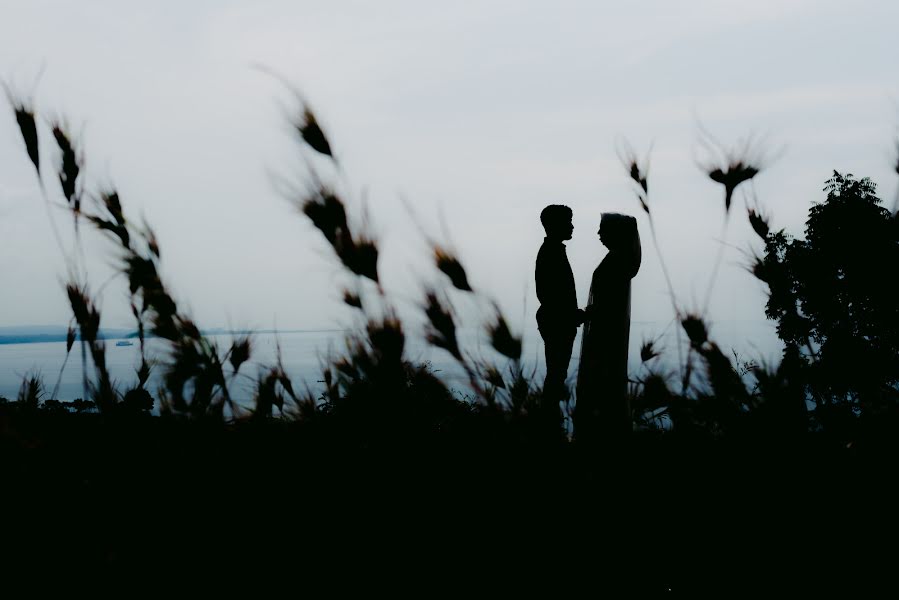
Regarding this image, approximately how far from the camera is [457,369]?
1.91 metres

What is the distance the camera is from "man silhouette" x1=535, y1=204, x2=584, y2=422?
3.48m

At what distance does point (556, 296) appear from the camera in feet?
11.6

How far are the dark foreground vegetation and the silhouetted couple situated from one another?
1.12 m

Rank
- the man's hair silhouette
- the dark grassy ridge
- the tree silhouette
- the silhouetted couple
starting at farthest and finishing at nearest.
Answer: the tree silhouette
the man's hair silhouette
the silhouetted couple
the dark grassy ridge

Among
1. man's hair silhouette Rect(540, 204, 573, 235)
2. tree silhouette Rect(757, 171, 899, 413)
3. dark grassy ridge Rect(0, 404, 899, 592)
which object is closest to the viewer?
dark grassy ridge Rect(0, 404, 899, 592)

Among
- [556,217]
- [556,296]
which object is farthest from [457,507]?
[556,217]

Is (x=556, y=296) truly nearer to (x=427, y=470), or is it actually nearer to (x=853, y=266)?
(x=427, y=470)

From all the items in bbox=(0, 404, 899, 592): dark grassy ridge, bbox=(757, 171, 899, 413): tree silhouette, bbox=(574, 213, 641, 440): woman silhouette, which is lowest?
bbox=(0, 404, 899, 592): dark grassy ridge

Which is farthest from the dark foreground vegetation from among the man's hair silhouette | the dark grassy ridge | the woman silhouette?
the man's hair silhouette

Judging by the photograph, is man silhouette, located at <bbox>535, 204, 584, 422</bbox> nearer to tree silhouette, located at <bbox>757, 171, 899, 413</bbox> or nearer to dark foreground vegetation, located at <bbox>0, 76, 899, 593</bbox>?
dark foreground vegetation, located at <bbox>0, 76, 899, 593</bbox>

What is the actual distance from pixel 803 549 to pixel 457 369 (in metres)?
1.00

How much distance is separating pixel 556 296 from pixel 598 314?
0.81 ft

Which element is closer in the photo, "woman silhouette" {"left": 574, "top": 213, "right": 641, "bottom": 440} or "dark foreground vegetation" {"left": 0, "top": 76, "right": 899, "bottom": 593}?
"dark foreground vegetation" {"left": 0, "top": 76, "right": 899, "bottom": 593}

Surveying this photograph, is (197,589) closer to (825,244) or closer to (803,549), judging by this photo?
(803,549)
